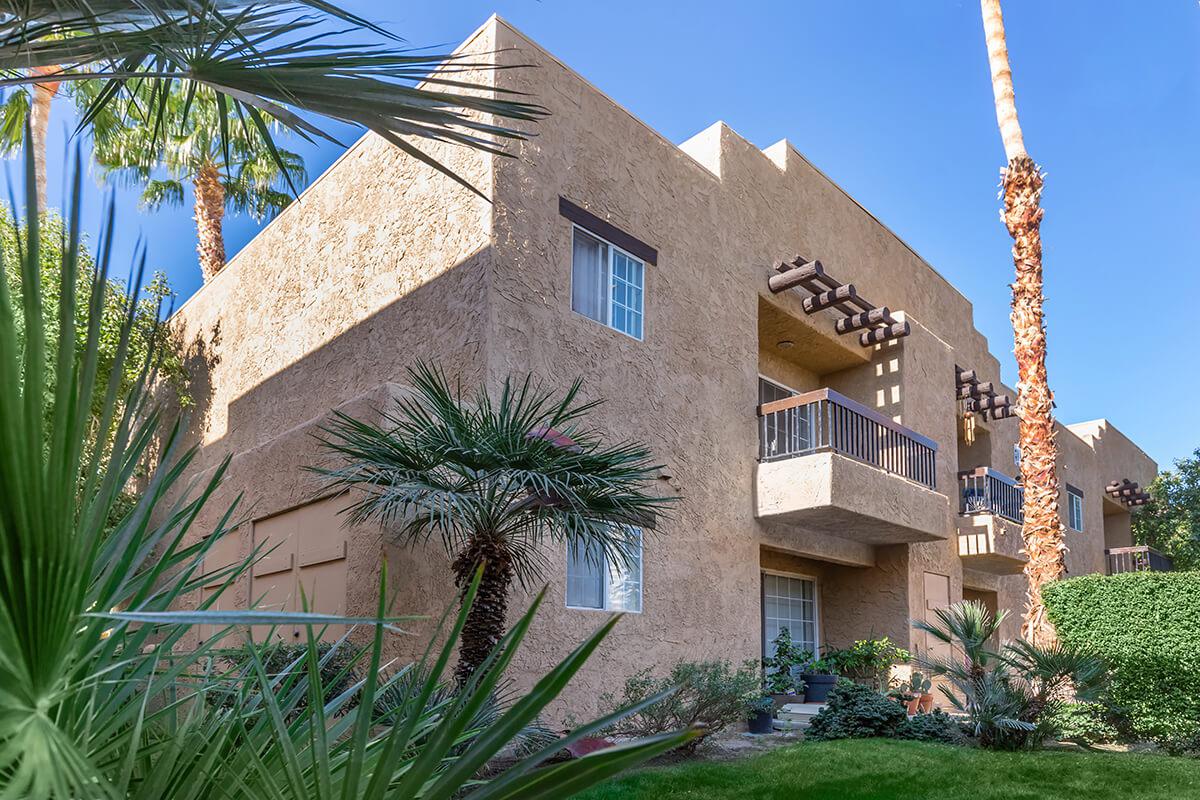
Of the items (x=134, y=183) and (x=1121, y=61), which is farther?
(x=1121, y=61)

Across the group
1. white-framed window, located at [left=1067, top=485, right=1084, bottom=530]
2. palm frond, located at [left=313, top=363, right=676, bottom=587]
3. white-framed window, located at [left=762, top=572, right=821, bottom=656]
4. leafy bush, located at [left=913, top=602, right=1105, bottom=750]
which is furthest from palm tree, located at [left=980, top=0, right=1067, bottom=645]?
white-framed window, located at [left=1067, top=485, right=1084, bottom=530]

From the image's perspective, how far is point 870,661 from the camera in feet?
50.1

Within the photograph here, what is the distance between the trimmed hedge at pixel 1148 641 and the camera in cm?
1123

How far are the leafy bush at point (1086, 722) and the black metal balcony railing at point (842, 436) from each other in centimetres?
428

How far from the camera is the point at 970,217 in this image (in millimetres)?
33312

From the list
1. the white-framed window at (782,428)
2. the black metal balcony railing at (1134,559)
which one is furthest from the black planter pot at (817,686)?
the black metal balcony railing at (1134,559)

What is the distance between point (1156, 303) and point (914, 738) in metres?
29.7

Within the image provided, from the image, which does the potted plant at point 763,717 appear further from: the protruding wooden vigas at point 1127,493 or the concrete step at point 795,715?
the protruding wooden vigas at point 1127,493

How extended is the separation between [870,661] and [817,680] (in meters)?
1.05

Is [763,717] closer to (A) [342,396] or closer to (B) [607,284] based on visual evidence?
(B) [607,284]

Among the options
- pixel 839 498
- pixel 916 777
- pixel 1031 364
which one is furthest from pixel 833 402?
pixel 916 777

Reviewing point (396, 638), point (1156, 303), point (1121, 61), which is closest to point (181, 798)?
point (396, 638)

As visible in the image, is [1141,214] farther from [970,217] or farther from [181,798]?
[181,798]

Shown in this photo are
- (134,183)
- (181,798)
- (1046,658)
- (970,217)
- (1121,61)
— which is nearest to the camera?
(181,798)
